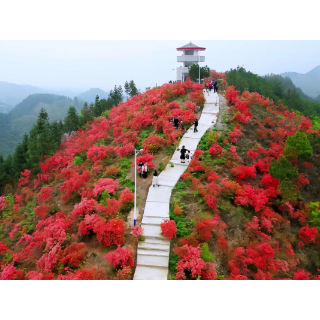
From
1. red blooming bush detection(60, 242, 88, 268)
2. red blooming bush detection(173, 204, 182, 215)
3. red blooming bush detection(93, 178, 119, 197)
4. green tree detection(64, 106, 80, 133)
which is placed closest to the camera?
red blooming bush detection(60, 242, 88, 268)

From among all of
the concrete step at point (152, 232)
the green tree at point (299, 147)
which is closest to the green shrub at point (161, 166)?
the concrete step at point (152, 232)

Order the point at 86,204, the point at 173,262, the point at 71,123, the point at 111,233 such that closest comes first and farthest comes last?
the point at 173,262, the point at 111,233, the point at 86,204, the point at 71,123

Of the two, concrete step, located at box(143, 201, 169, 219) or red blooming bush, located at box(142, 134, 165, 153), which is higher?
red blooming bush, located at box(142, 134, 165, 153)

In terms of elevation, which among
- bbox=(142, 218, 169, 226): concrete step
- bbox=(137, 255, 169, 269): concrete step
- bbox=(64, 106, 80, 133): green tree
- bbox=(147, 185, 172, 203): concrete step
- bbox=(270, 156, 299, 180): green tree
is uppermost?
bbox=(64, 106, 80, 133): green tree

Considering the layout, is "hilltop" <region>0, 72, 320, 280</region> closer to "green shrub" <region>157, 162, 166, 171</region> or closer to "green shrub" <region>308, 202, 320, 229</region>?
"green shrub" <region>308, 202, 320, 229</region>

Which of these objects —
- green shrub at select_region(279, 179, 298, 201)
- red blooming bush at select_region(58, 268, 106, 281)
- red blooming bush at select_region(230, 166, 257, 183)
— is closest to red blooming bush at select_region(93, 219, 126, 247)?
red blooming bush at select_region(58, 268, 106, 281)

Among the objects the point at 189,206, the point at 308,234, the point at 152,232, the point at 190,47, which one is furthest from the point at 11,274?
the point at 190,47

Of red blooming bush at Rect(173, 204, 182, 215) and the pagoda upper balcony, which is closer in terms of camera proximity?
red blooming bush at Rect(173, 204, 182, 215)

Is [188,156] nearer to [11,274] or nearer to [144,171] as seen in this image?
[144,171]
